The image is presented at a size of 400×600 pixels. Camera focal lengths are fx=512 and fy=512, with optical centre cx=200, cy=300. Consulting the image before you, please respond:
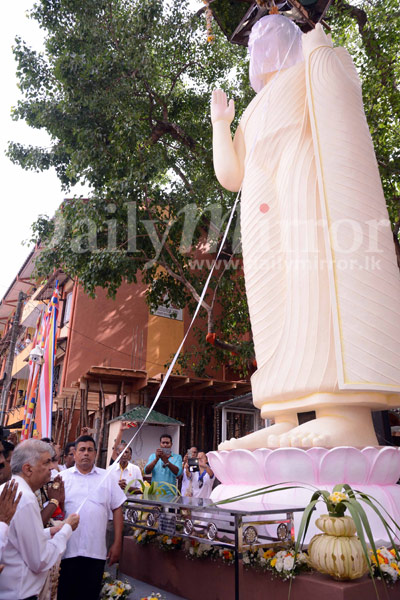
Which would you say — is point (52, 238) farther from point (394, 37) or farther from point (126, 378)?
point (394, 37)

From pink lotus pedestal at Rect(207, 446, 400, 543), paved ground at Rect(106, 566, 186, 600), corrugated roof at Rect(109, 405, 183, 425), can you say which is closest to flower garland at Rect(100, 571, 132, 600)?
paved ground at Rect(106, 566, 186, 600)

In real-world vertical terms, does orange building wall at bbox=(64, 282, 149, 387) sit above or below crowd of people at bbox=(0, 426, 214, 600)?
above

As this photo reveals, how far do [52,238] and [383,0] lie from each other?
6693mm

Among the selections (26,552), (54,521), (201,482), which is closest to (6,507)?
(26,552)

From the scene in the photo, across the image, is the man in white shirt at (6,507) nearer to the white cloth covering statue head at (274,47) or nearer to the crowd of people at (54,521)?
the crowd of people at (54,521)

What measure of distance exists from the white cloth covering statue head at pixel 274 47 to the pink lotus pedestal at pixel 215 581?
386 cm

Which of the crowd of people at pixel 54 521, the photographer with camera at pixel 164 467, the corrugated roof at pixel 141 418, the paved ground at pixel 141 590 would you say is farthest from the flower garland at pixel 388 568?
the corrugated roof at pixel 141 418

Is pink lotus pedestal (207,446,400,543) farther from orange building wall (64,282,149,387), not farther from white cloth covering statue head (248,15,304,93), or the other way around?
orange building wall (64,282,149,387)

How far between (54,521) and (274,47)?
4.02 meters

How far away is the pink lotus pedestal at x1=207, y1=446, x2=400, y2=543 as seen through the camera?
283 cm

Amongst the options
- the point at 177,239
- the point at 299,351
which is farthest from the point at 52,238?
the point at 299,351

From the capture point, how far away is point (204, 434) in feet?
40.4

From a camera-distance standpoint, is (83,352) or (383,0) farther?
(83,352)

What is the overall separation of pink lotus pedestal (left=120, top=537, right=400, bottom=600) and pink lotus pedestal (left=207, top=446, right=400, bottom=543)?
0.34 m
